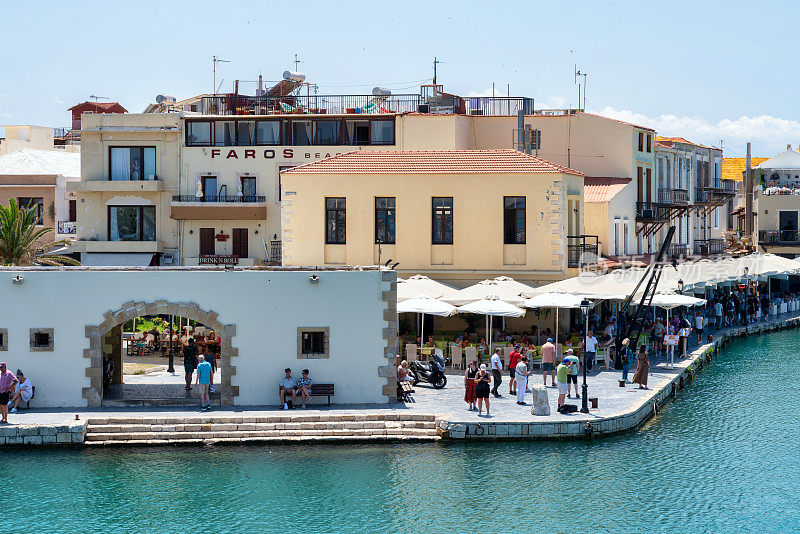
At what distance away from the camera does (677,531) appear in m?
20.2

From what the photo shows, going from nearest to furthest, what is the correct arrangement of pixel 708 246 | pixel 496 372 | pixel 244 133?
pixel 496 372 < pixel 244 133 < pixel 708 246

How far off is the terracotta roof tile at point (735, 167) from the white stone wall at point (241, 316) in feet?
210

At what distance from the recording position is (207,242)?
5253 cm

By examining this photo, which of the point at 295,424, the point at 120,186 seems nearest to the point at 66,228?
the point at 120,186

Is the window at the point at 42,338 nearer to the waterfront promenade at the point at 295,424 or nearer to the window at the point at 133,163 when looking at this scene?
the waterfront promenade at the point at 295,424

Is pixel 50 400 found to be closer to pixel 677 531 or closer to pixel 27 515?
pixel 27 515

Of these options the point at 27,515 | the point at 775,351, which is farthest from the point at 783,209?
the point at 27,515

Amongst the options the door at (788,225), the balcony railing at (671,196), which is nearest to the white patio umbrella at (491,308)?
the balcony railing at (671,196)

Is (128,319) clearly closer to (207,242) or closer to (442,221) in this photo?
(442,221)

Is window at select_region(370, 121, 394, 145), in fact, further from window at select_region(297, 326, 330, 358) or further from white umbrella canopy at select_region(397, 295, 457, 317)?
window at select_region(297, 326, 330, 358)

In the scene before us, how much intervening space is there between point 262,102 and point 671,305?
26.0m

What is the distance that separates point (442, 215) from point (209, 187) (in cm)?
1628

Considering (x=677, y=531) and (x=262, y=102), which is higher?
(x=262, y=102)

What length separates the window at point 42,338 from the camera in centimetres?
2780
